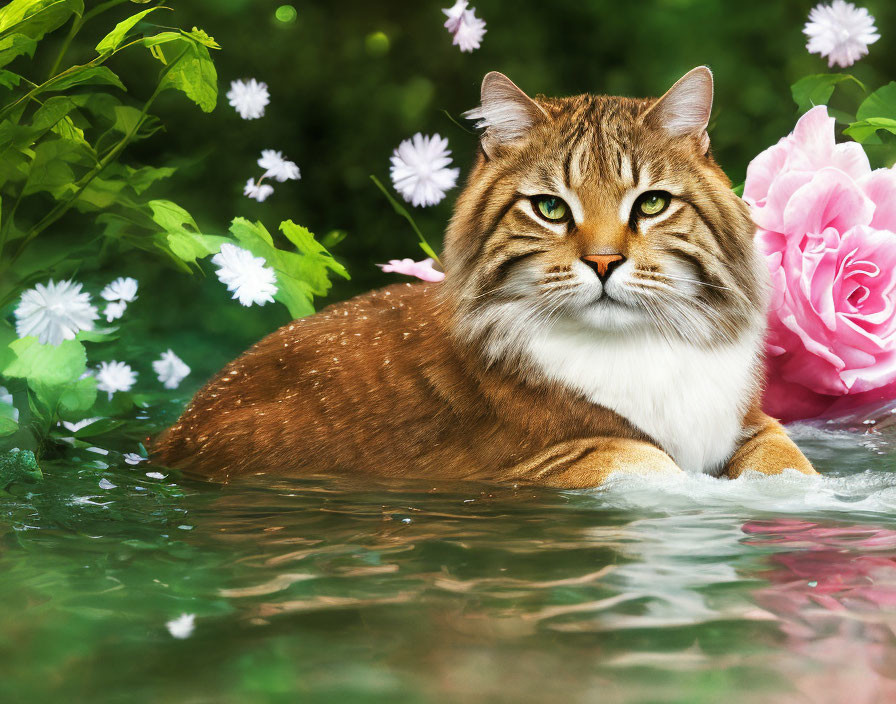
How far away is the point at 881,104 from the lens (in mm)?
3707

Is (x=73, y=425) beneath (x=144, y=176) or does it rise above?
beneath

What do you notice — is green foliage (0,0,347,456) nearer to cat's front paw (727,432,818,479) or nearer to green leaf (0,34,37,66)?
green leaf (0,34,37,66)

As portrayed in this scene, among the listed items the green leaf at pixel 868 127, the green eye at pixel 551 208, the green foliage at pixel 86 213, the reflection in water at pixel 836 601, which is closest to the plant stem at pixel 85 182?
the green foliage at pixel 86 213

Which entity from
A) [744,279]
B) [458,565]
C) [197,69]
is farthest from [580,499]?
[197,69]

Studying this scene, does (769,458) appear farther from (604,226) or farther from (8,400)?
(8,400)

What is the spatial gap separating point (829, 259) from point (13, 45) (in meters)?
2.35

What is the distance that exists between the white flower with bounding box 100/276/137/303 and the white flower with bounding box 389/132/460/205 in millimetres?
939

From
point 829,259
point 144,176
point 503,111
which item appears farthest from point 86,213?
point 829,259

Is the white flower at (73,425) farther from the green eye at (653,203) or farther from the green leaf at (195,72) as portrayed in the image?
the green eye at (653,203)

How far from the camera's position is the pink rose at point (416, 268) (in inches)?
144

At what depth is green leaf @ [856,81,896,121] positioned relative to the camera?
12.1 ft

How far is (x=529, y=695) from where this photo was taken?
50.3 inches

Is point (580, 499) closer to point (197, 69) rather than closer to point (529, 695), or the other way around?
point (529, 695)

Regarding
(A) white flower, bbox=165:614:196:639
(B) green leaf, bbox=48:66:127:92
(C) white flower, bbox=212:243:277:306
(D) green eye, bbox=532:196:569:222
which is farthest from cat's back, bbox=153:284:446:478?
(A) white flower, bbox=165:614:196:639
